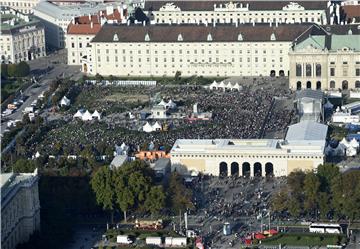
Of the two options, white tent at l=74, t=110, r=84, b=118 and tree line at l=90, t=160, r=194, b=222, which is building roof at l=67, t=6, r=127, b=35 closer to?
white tent at l=74, t=110, r=84, b=118

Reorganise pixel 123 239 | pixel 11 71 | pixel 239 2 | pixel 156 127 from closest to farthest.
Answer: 1. pixel 123 239
2. pixel 156 127
3. pixel 11 71
4. pixel 239 2

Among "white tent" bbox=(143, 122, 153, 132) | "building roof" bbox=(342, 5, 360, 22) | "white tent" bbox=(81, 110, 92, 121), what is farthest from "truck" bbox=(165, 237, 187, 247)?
"building roof" bbox=(342, 5, 360, 22)

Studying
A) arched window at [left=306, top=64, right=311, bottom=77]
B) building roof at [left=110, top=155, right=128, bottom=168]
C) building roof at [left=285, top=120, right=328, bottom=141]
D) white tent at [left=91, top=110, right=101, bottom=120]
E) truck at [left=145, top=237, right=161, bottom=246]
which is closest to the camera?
truck at [left=145, top=237, right=161, bottom=246]

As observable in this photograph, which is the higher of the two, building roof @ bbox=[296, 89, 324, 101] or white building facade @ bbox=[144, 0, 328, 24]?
white building facade @ bbox=[144, 0, 328, 24]

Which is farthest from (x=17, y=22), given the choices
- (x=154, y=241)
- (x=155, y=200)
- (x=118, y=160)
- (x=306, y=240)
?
(x=306, y=240)

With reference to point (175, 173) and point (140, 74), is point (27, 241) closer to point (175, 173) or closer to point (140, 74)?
point (175, 173)

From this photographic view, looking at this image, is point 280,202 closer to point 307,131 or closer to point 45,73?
point 307,131
